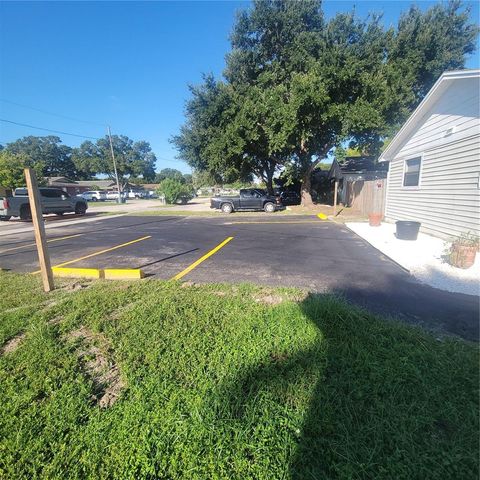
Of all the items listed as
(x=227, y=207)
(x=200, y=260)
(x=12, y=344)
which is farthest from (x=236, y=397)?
(x=227, y=207)

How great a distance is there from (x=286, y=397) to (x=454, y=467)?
1.07 m

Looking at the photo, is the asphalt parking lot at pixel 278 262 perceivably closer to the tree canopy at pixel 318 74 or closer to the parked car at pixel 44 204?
the parked car at pixel 44 204

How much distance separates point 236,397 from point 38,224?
4.09 metres

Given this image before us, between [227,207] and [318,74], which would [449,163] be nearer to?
[318,74]

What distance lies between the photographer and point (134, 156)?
242ft

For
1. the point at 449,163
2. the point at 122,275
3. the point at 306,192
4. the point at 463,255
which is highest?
the point at 449,163

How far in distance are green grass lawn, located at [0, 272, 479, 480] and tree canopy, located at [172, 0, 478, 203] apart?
14.6 meters

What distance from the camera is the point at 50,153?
78938 mm

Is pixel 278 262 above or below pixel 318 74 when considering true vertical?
below

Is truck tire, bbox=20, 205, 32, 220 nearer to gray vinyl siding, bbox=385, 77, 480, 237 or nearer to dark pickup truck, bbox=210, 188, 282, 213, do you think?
dark pickup truck, bbox=210, 188, 282, 213

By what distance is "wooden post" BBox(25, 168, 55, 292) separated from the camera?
154 inches

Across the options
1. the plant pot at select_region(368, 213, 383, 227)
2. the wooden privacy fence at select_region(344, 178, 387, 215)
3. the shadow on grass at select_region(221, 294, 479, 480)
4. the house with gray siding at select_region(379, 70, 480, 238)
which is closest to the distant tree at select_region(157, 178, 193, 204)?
the wooden privacy fence at select_region(344, 178, 387, 215)

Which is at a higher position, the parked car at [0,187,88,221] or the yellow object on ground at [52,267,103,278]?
the parked car at [0,187,88,221]

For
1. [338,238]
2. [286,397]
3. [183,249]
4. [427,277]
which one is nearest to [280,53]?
[338,238]
